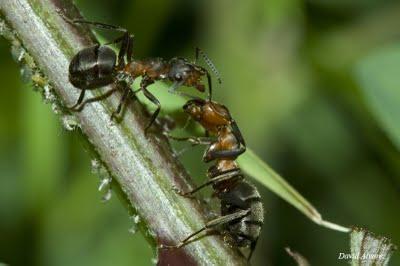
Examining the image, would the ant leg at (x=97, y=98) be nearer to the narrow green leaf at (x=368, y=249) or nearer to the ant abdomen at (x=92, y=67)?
the ant abdomen at (x=92, y=67)

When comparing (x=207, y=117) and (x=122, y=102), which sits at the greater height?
(x=122, y=102)

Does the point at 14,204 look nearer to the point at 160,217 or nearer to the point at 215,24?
the point at 215,24

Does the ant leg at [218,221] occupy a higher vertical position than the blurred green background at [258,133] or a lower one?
higher

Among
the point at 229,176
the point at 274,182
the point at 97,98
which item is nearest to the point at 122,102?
the point at 97,98

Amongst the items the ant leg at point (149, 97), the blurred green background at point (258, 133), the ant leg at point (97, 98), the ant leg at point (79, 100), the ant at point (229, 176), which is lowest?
the blurred green background at point (258, 133)

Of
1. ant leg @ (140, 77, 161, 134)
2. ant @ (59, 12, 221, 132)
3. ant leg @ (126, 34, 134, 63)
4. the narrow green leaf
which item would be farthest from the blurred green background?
the narrow green leaf

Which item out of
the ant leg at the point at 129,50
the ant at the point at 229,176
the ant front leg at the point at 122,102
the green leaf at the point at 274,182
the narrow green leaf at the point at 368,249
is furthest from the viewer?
the ant leg at the point at 129,50

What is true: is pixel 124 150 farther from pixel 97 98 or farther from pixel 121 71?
pixel 121 71

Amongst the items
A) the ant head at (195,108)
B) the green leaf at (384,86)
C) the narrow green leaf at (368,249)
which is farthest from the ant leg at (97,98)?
the green leaf at (384,86)
